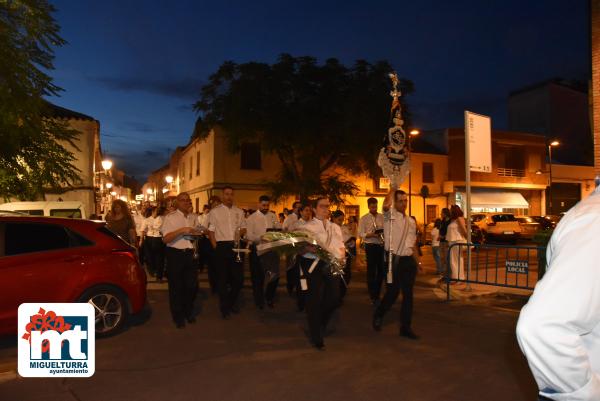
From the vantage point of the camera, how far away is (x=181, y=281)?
719cm

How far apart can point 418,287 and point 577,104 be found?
3948 cm

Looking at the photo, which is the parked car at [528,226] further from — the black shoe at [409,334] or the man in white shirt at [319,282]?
the man in white shirt at [319,282]

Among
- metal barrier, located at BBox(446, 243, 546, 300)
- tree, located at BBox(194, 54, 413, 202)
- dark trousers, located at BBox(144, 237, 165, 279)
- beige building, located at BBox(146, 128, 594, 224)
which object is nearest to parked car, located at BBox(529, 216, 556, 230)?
beige building, located at BBox(146, 128, 594, 224)

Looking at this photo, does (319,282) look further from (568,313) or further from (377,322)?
(568,313)

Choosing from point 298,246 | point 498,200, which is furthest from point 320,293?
point 498,200

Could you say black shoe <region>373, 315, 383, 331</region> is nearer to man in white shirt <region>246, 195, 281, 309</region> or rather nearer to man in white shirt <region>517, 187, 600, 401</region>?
man in white shirt <region>246, 195, 281, 309</region>

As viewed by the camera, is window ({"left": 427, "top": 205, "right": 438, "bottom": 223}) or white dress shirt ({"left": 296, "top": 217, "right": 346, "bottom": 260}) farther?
window ({"left": 427, "top": 205, "right": 438, "bottom": 223})

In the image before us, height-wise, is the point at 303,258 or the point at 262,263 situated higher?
the point at 303,258

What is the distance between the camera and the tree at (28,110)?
8.94 meters

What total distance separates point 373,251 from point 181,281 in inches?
149

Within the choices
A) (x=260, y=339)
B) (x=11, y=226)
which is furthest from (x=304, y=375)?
(x=11, y=226)

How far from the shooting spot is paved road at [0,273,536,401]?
178 inches

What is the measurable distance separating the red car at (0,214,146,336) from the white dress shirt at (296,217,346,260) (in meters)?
2.49

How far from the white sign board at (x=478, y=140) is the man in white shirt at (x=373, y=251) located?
11.6 feet
